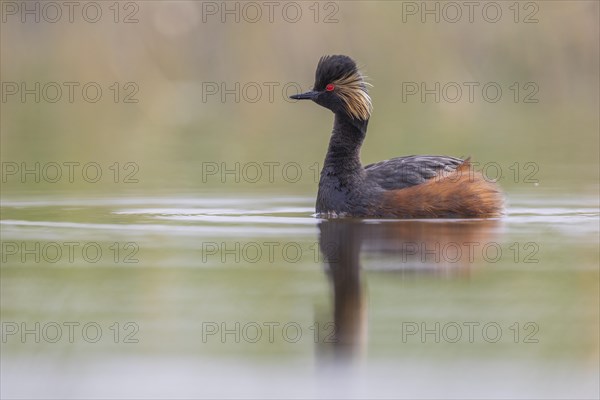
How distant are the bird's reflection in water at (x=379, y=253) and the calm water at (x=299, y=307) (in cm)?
2

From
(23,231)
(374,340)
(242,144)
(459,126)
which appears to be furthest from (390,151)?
(374,340)

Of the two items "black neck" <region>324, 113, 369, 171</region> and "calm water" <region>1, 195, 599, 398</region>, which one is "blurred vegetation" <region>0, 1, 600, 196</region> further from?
"calm water" <region>1, 195, 599, 398</region>

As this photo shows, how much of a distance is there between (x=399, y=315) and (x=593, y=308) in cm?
117

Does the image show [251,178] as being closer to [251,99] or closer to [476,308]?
[476,308]

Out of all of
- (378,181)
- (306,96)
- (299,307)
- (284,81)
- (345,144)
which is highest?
(284,81)

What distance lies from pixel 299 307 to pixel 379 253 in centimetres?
183

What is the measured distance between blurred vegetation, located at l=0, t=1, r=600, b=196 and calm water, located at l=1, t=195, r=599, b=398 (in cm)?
525

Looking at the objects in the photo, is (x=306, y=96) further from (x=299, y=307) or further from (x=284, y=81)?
(x=284, y=81)

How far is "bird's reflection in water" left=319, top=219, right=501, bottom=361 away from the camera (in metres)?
6.55

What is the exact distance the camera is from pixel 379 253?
859 cm

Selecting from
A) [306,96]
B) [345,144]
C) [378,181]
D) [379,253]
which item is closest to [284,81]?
[345,144]

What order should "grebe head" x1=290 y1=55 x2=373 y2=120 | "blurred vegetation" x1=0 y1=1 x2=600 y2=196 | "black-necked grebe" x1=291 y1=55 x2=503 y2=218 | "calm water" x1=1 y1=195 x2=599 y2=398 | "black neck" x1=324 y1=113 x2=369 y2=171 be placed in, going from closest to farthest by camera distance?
"calm water" x1=1 y1=195 x2=599 y2=398, "black-necked grebe" x1=291 y1=55 x2=503 y2=218, "black neck" x1=324 y1=113 x2=369 y2=171, "grebe head" x1=290 y1=55 x2=373 y2=120, "blurred vegetation" x1=0 y1=1 x2=600 y2=196

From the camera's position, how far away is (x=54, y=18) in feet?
79.3

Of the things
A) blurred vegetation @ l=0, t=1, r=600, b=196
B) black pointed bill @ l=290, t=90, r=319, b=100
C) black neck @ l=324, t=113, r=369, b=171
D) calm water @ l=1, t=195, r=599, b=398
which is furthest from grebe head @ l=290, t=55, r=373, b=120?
blurred vegetation @ l=0, t=1, r=600, b=196
